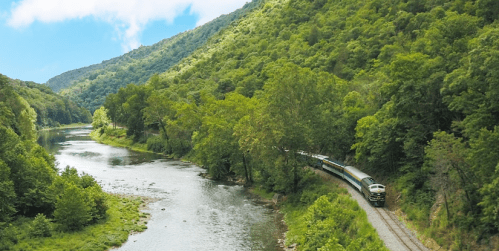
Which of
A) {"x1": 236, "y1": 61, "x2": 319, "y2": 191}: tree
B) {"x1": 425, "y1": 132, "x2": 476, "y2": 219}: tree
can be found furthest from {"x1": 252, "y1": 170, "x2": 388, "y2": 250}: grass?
{"x1": 425, "y1": 132, "x2": 476, "y2": 219}: tree

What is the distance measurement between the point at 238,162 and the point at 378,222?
34.1 m

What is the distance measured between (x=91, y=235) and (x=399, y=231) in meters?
28.4

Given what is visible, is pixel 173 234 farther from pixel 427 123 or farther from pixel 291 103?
pixel 427 123

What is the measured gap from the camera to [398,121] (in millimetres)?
38719

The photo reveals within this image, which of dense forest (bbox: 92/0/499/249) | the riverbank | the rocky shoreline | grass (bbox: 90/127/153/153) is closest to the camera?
dense forest (bbox: 92/0/499/249)

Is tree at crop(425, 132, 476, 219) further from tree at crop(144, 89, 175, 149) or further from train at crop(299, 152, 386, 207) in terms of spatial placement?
tree at crop(144, 89, 175, 149)

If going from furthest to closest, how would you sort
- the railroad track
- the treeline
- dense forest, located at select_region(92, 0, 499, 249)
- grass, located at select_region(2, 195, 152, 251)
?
the treeline → grass, located at select_region(2, 195, 152, 251) → the railroad track → dense forest, located at select_region(92, 0, 499, 249)

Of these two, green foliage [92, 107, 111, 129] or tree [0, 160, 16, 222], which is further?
green foliage [92, 107, 111, 129]

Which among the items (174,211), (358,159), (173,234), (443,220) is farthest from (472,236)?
(174,211)

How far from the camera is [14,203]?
3747cm

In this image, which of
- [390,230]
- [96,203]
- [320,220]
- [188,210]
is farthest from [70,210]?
[390,230]

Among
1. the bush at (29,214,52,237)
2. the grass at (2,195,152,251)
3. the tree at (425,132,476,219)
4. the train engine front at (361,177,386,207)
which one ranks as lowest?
the grass at (2,195,152,251)

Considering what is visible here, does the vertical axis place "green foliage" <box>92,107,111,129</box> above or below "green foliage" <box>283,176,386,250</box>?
above

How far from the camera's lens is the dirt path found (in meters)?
27.7
